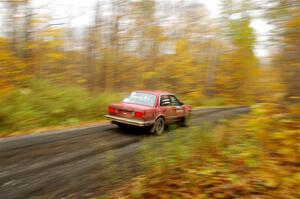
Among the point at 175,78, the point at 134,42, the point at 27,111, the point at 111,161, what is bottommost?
the point at 111,161

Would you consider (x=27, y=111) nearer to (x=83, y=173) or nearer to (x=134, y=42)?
(x=83, y=173)

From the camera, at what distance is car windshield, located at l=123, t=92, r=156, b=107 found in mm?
9320

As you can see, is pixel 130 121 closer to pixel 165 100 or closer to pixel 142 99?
pixel 142 99

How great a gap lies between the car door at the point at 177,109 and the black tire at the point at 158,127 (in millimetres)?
1007

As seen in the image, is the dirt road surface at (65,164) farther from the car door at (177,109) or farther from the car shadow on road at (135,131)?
the car door at (177,109)

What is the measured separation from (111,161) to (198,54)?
27.4 m

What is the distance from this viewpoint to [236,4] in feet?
22.2

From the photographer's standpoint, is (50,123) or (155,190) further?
(50,123)

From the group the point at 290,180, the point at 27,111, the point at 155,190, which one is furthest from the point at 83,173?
the point at 27,111

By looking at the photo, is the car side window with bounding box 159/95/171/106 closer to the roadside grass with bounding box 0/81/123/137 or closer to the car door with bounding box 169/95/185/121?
the car door with bounding box 169/95/185/121

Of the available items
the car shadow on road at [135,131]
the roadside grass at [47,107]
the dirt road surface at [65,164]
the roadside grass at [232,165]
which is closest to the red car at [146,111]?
the car shadow on road at [135,131]

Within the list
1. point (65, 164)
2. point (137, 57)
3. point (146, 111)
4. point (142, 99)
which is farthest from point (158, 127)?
point (137, 57)

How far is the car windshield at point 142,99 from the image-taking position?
9.32 metres

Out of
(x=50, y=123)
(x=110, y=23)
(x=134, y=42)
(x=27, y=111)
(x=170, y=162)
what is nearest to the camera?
(x=170, y=162)
